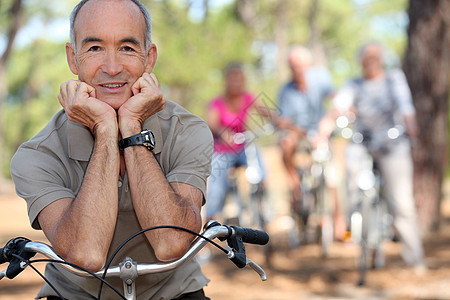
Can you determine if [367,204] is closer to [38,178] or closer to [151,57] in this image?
[151,57]

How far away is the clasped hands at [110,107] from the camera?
2297 millimetres

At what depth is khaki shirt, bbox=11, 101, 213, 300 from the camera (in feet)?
7.43

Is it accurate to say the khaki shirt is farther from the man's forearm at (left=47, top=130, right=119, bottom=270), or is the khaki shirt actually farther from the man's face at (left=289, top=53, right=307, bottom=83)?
the man's face at (left=289, top=53, right=307, bottom=83)

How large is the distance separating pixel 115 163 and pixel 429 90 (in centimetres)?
812

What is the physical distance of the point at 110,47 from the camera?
2.33 m

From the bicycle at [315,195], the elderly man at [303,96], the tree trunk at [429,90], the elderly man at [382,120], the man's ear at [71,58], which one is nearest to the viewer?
the man's ear at [71,58]

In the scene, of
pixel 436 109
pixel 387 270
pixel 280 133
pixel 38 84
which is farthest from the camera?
pixel 38 84

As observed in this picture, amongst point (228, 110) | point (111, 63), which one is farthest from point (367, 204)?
point (111, 63)

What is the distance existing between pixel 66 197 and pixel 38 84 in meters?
37.8

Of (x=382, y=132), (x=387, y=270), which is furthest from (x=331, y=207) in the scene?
(x=382, y=132)

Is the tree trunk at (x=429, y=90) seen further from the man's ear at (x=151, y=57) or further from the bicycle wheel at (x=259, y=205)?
the man's ear at (x=151, y=57)

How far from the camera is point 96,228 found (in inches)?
84.1

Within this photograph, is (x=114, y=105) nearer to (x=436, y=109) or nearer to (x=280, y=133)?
(x=280, y=133)

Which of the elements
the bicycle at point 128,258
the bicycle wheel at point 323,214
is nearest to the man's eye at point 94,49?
the bicycle at point 128,258
